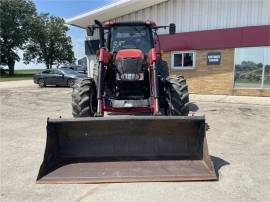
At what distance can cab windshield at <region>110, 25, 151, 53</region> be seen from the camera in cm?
673

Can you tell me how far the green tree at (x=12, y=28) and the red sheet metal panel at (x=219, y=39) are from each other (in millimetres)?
32601

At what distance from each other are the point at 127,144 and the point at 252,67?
10.6m

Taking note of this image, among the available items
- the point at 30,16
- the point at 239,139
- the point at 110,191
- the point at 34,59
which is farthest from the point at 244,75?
the point at 34,59

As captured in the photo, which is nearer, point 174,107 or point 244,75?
point 174,107

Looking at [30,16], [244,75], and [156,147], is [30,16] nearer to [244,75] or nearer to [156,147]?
[244,75]

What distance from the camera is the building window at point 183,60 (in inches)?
586

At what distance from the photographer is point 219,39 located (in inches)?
543

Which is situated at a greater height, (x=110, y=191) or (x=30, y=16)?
(x=30, y=16)

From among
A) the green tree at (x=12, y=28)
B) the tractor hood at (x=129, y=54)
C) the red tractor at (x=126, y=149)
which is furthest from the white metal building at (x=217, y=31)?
the green tree at (x=12, y=28)

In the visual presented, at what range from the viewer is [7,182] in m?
4.05

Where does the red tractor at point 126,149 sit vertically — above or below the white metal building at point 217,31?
below

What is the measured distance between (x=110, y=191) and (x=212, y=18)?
12.1 meters

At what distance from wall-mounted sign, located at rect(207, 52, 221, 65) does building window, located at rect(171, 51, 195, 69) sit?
867 millimetres

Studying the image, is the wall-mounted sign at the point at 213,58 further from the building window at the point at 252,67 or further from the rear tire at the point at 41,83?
the rear tire at the point at 41,83
